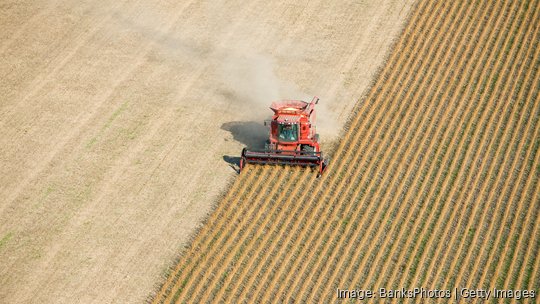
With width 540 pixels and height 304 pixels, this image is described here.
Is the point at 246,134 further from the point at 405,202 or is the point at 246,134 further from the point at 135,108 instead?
the point at 405,202

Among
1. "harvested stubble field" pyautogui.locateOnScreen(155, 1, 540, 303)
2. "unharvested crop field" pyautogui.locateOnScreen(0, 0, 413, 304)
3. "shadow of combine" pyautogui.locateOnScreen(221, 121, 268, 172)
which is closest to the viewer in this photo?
"harvested stubble field" pyautogui.locateOnScreen(155, 1, 540, 303)

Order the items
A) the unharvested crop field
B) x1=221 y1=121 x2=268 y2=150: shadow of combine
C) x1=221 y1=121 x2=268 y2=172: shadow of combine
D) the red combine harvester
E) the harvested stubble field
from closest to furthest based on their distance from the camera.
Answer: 1. the harvested stubble field
2. the unharvested crop field
3. the red combine harvester
4. x1=221 y1=121 x2=268 y2=172: shadow of combine
5. x1=221 y1=121 x2=268 y2=150: shadow of combine

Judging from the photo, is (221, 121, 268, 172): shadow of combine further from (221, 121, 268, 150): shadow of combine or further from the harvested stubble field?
the harvested stubble field

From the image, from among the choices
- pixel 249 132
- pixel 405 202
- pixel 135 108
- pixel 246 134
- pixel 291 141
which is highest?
pixel 249 132

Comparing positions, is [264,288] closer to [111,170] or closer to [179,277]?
[179,277]

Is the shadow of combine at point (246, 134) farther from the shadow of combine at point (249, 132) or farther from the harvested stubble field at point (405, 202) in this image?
the harvested stubble field at point (405, 202)

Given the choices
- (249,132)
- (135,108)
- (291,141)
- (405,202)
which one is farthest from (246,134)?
(405,202)

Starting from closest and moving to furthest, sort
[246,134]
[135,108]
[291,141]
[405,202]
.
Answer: [405,202], [291,141], [246,134], [135,108]

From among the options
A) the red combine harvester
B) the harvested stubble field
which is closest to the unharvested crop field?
the harvested stubble field
